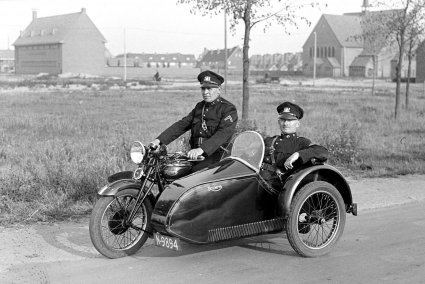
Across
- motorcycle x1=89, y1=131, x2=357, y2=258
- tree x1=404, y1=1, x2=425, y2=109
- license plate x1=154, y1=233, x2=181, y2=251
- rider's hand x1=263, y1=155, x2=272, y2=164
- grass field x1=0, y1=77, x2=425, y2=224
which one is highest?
tree x1=404, y1=1, x2=425, y2=109

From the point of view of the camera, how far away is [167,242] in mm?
5340

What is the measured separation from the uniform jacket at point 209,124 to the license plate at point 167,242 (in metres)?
Answer: 1.14

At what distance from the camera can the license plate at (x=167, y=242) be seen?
17.3ft

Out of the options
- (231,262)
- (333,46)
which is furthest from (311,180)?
(333,46)

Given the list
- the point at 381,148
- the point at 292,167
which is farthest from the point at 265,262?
the point at 381,148

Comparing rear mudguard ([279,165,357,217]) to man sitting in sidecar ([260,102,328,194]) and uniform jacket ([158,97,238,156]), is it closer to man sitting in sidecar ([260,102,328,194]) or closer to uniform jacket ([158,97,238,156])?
man sitting in sidecar ([260,102,328,194])

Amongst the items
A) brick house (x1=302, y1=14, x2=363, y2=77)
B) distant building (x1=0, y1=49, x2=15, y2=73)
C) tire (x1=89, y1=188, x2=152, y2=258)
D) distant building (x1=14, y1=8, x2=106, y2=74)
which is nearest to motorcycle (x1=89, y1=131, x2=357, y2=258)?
tire (x1=89, y1=188, x2=152, y2=258)

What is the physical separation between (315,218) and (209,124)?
149 cm

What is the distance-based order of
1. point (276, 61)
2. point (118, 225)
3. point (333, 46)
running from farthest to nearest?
point (276, 61), point (333, 46), point (118, 225)

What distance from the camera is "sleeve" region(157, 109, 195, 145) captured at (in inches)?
250

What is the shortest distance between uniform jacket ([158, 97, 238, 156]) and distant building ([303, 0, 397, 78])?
100 m

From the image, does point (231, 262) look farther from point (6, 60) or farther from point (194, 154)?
point (6, 60)

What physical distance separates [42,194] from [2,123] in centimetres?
1164

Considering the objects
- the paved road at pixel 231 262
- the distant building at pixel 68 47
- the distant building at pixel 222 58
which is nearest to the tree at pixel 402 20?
the paved road at pixel 231 262
